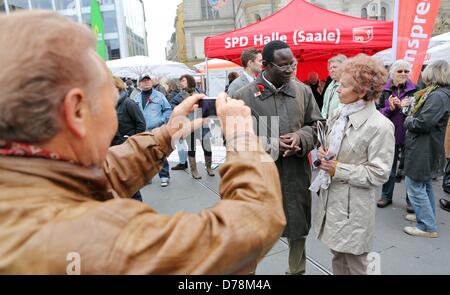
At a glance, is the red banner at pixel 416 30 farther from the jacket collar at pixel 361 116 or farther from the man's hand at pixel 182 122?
the man's hand at pixel 182 122

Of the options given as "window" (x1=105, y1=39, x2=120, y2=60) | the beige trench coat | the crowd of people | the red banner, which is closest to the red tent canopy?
the red banner

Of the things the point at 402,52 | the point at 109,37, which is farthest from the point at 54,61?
the point at 109,37

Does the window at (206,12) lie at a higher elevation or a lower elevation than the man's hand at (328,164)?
higher

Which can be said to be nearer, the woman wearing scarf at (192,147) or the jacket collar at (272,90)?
the jacket collar at (272,90)

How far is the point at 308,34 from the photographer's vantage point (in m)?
5.88

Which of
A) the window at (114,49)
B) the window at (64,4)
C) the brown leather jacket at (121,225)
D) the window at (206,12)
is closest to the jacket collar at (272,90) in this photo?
the brown leather jacket at (121,225)

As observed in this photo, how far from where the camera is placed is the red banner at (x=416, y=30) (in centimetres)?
470

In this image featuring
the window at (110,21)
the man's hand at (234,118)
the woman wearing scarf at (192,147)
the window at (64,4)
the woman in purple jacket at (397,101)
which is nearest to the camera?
the man's hand at (234,118)

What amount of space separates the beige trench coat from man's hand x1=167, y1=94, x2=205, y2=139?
1231 mm

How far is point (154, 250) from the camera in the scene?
674mm

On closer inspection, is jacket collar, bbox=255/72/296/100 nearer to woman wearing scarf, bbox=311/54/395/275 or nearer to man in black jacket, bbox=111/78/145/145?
woman wearing scarf, bbox=311/54/395/275

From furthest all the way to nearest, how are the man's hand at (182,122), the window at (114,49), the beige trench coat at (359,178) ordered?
the window at (114,49)
the beige trench coat at (359,178)
the man's hand at (182,122)

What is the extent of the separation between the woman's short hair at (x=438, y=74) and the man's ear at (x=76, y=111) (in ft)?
12.8
